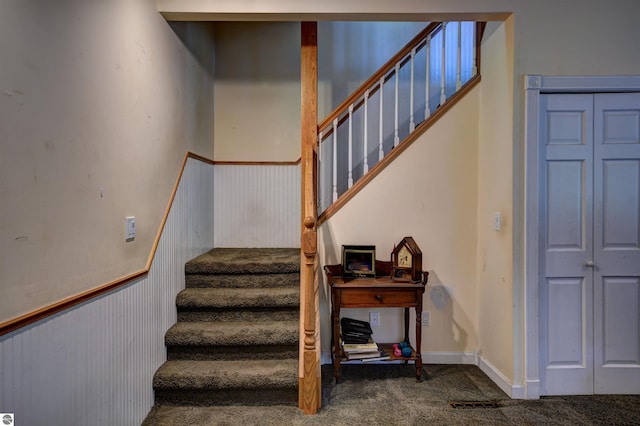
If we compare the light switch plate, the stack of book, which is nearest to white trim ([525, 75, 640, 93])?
the stack of book

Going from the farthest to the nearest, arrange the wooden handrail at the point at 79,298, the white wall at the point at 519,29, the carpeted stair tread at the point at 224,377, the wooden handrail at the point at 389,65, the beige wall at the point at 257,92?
the beige wall at the point at 257,92, the wooden handrail at the point at 389,65, the white wall at the point at 519,29, the carpeted stair tread at the point at 224,377, the wooden handrail at the point at 79,298

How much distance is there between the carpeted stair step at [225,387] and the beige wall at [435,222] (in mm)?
685

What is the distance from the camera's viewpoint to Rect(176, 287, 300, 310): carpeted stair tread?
2498 millimetres

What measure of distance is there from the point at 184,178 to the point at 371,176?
1.51m

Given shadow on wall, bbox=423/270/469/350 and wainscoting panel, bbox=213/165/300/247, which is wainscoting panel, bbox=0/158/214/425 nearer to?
wainscoting panel, bbox=213/165/300/247

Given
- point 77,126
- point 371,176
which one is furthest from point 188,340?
point 371,176

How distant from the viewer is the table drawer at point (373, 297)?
2459 millimetres

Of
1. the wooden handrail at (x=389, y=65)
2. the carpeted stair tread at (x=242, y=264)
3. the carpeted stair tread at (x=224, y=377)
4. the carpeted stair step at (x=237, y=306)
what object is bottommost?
the carpeted stair tread at (x=224, y=377)

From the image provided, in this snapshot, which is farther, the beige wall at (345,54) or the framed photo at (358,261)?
Result: the beige wall at (345,54)

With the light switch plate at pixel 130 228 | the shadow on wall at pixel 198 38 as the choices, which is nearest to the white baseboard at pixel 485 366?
the light switch plate at pixel 130 228

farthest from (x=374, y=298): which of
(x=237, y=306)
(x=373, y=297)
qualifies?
(x=237, y=306)

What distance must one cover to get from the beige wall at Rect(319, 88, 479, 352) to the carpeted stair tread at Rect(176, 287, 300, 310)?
37 cm

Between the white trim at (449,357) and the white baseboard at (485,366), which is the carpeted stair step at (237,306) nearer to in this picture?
the white baseboard at (485,366)

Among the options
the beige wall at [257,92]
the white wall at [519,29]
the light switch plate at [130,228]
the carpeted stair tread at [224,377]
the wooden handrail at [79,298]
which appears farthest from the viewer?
the beige wall at [257,92]
